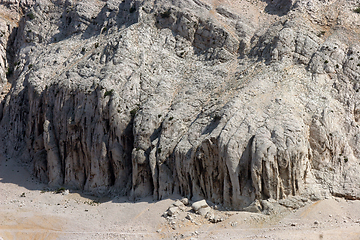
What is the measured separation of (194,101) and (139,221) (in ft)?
42.0

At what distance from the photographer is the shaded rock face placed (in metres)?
28.4

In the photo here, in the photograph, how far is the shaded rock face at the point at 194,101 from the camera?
28.4 m

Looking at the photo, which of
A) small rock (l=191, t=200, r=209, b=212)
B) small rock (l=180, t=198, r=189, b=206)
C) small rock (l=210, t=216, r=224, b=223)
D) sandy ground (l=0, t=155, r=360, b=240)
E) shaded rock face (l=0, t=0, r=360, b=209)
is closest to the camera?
sandy ground (l=0, t=155, r=360, b=240)

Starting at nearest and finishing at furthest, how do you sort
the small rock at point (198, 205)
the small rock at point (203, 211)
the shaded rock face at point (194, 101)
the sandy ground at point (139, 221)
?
the sandy ground at point (139, 221)
the small rock at point (203, 211)
the small rock at point (198, 205)
the shaded rock face at point (194, 101)

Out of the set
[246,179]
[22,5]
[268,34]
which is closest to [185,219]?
[246,179]

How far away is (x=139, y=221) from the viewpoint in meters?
29.1

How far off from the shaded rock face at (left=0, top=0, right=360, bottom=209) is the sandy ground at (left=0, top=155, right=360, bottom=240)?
158 cm

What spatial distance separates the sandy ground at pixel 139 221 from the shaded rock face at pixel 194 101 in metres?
1.58

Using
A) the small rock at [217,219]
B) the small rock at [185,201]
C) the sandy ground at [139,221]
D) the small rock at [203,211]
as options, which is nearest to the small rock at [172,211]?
the sandy ground at [139,221]

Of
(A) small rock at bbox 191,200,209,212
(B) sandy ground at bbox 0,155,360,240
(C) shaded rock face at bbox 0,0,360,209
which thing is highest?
(C) shaded rock face at bbox 0,0,360,209

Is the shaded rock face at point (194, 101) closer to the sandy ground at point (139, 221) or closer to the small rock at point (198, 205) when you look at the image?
the small rock at point (198, 205)

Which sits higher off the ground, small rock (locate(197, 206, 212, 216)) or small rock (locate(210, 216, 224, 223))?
small rock (locate(197, 206, 212, 216))

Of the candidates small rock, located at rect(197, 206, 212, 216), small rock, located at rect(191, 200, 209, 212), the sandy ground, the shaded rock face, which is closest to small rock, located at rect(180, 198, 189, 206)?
small rock, located at rect(191, 200, 209, 212)

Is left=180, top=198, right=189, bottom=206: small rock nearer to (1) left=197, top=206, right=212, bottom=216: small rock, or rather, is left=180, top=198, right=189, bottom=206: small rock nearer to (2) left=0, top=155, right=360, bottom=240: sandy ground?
(2) left=0, top=155, right=360, bottom=240: sandy ground
